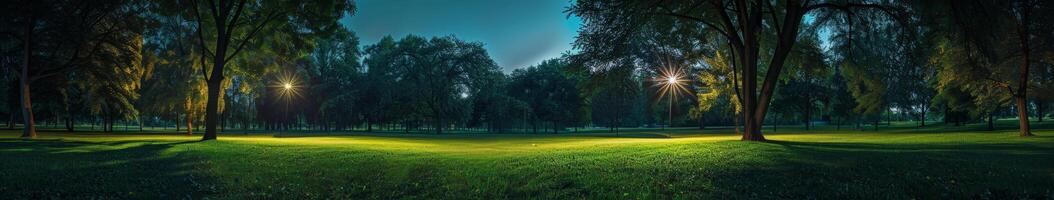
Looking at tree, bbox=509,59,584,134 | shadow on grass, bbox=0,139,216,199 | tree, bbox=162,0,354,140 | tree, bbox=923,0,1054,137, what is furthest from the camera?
tree, bbox=509,59,584,134

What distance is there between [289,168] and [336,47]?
195 feet

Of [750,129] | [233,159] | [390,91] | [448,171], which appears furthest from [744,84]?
[390,91]

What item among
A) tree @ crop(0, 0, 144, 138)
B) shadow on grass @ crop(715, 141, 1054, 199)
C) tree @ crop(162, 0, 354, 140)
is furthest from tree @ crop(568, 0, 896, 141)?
tree @ crop(0, 0, 144, 138)

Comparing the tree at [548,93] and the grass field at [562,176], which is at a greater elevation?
the tree at [548,93]

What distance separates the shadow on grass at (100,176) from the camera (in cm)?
1152

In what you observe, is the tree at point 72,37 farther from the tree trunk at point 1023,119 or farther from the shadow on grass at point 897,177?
the tree trunk at point 1023,119

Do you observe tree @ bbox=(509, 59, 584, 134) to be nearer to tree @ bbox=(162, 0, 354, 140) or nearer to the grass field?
tree @ bbox=(162, 0, 354, 140)

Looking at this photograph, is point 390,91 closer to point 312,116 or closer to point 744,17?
point 312,116

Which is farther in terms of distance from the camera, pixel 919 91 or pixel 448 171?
pixel 919 91

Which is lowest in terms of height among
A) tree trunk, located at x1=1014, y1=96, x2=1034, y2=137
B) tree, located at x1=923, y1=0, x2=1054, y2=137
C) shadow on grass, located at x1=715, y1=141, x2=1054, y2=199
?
shadow on grass, located at x1=715, y1=141, x2=1054, y2=199

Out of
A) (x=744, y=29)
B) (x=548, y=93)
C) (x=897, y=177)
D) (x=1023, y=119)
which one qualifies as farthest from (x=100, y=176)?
(x=548, y=93)

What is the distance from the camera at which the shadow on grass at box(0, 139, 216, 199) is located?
11.5m

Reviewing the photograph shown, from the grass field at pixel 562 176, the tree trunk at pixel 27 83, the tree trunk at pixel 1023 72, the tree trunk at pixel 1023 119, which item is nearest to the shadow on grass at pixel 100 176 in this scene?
the grass field at pixel 562 176

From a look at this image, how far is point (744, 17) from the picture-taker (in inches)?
864
